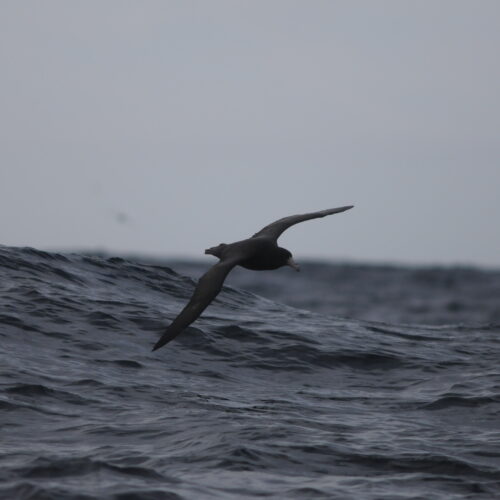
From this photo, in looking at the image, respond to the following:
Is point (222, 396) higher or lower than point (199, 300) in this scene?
lower

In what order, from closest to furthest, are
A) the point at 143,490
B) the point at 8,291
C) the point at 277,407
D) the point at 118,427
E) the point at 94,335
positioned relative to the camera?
the point at 143,490 → the point at 118,427 → the point at 277,407 → the point at 94,335 → the point at 8,291

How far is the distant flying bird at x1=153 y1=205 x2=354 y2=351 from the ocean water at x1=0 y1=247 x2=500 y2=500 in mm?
1096

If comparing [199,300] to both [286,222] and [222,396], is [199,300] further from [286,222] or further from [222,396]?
A: [286,222]

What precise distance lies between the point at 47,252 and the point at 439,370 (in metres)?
8.30

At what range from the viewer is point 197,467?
10617mm

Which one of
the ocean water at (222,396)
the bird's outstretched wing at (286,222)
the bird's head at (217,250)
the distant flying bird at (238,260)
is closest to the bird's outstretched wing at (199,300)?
the distant flying bird at (238,260)

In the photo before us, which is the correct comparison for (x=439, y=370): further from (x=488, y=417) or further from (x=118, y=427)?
(x=118, y=427)

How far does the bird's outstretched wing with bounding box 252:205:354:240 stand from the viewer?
16.7m

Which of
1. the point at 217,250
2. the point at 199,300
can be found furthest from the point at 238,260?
the point at 199,300

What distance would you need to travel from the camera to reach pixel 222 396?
535 inches

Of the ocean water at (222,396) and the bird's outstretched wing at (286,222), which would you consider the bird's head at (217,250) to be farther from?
the ocean water at (222,396)

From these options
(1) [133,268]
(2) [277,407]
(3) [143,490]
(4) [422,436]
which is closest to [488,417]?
(4) [422,436]

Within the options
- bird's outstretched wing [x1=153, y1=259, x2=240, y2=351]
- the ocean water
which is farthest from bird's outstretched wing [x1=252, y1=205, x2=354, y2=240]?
bird's outstretched wing [x1=153, y1=259, x2=240, y2=351]

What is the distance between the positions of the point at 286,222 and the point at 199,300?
513cm
